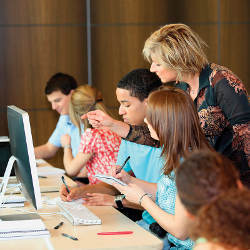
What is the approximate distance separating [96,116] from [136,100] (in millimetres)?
366

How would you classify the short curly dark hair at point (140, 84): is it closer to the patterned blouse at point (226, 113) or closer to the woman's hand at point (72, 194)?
the patterned blouse at point (226, 113)

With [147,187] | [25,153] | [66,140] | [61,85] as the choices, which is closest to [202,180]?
[25,153]

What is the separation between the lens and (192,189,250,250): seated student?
1.18 m

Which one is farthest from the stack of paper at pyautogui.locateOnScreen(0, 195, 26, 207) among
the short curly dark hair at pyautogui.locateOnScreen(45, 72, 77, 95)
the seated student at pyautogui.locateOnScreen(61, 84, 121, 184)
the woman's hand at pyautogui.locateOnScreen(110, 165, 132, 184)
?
the short curly dark hair at pyautogui.locateOnScreen(45, 72, 77, 95)

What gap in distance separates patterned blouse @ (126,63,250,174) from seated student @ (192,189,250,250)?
1488 millimetres

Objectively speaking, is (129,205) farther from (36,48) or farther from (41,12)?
(41,12)

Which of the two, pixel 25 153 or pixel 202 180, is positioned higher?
pixel 202 180

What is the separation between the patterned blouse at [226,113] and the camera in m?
2.68

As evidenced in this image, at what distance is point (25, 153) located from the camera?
6.79 ft

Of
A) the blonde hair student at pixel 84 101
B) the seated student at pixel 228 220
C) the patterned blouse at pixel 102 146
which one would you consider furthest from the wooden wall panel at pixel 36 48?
the seated student at pixel 228 220

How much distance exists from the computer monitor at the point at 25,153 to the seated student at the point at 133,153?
46 cm

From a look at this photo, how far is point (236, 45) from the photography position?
554 cm

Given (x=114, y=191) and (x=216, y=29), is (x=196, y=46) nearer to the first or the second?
(x=114, y=191)

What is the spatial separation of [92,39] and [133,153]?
278 cm
